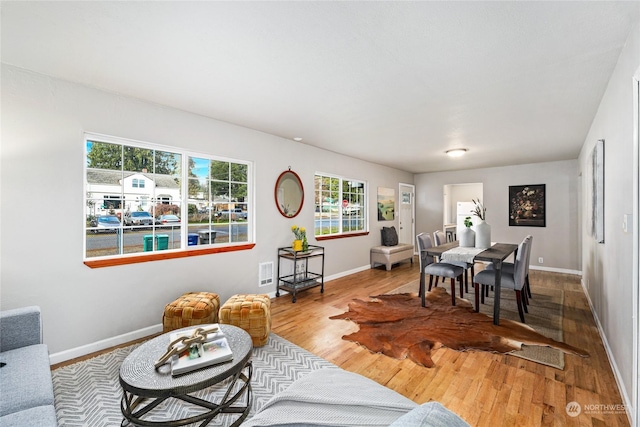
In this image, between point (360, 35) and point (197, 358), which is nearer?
point (197, 358)

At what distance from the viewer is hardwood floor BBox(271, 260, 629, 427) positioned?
182 centimetres

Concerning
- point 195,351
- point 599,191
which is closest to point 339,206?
point 599,191

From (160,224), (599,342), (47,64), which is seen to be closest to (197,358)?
(160,224)

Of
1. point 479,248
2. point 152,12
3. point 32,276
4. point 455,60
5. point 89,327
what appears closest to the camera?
point 152,12

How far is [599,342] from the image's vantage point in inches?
108

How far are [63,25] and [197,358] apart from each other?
218cm

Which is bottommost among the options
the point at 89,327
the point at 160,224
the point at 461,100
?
the point at 89,327

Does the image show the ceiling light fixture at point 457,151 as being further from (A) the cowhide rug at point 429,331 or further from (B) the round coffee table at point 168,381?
(B) the round coffee table at point 168,381

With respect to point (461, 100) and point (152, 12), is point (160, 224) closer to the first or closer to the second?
point (152, 12)

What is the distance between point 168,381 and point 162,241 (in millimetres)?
1949

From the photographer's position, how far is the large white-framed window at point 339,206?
199 inches

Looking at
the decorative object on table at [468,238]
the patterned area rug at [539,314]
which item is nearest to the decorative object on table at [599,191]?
the patterned area rug at [539,314]

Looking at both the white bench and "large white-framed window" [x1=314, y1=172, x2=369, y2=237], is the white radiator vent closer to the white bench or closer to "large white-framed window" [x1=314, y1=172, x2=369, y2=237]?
"large white-framed window" [x1=314, y1=172, x2=369, y2=237]

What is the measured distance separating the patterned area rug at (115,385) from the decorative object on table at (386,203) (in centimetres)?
438
